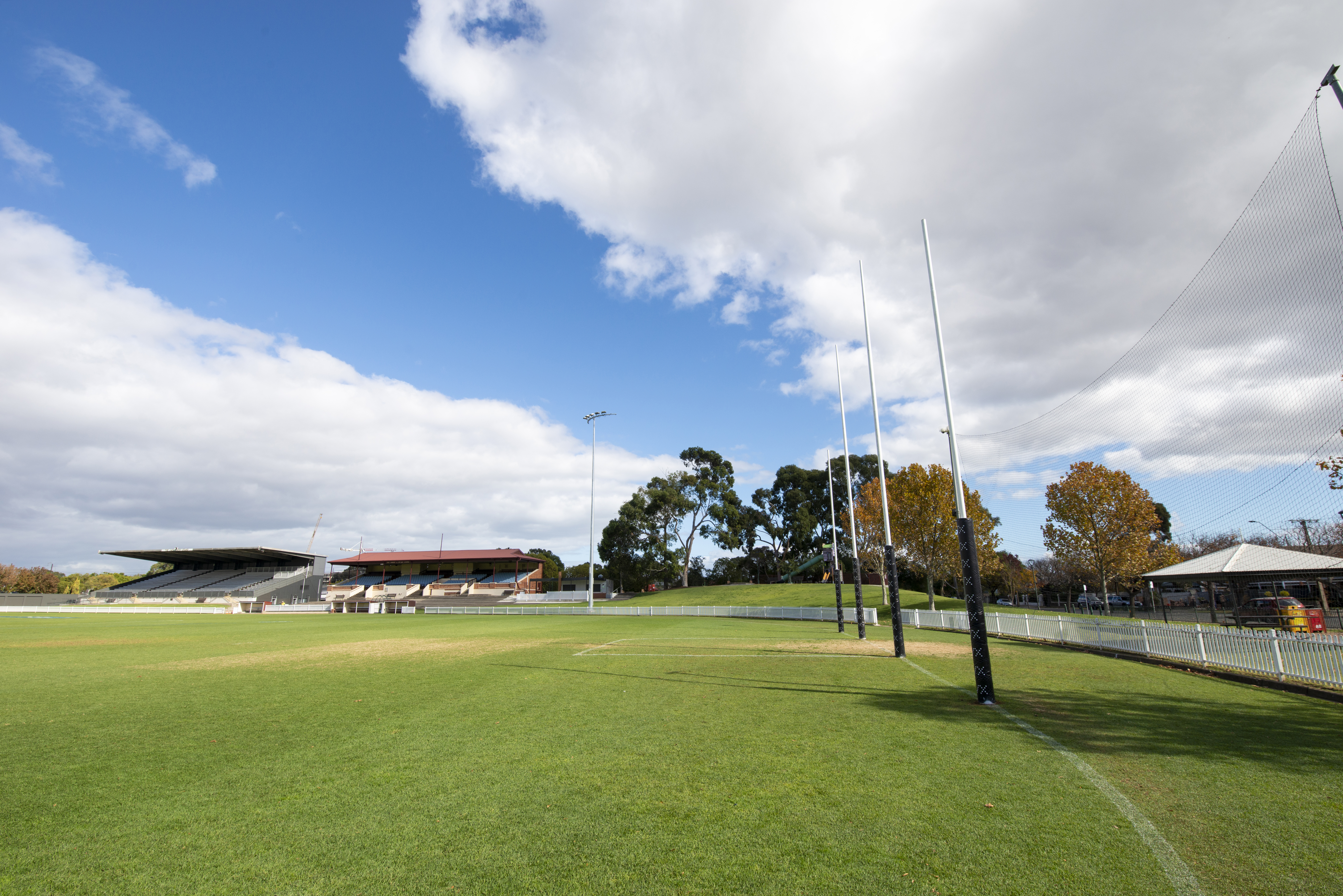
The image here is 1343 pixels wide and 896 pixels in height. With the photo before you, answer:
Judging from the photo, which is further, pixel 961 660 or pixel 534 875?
pixel 961 660

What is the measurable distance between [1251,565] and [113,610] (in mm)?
76881

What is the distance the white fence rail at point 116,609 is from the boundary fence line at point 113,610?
2 centimetres

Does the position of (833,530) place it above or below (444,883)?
above

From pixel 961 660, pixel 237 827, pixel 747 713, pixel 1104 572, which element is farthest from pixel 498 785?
pixel 1104 572

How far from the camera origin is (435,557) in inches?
3735

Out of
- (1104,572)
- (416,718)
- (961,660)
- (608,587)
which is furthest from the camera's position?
(608,587)

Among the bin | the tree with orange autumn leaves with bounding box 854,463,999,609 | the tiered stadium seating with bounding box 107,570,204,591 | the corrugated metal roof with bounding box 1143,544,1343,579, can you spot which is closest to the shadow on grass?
the corrugated metal roof with bounding box 1143,544,1343,579

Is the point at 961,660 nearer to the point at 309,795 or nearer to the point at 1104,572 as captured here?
the point at 309,795

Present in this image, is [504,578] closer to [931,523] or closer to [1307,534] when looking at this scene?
[931,523]

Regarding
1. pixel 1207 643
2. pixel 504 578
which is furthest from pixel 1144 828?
pixel 504 578

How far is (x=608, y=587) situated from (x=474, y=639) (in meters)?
57.7

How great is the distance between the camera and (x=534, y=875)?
14.1 ft

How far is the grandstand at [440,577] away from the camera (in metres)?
80.6

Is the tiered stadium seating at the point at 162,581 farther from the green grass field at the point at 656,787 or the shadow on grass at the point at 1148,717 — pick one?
the shadow on grass at the point at 1148,717
